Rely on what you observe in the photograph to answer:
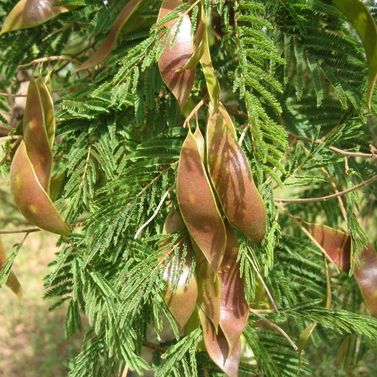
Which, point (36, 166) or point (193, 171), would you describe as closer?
point (193, 171)

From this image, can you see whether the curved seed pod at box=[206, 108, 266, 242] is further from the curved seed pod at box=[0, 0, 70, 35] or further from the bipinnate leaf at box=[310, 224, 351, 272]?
the curved seed pod at box=[0, 0, 70, 35]

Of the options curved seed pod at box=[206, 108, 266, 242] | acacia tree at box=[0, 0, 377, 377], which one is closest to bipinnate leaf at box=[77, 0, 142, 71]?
acacia tree at box=[0, 0, 377, 377]

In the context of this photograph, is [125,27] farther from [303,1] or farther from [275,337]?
[275,337]

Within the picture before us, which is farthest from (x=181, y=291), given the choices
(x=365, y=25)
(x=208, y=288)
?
(x=365, y=25)

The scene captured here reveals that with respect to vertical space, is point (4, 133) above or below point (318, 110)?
above

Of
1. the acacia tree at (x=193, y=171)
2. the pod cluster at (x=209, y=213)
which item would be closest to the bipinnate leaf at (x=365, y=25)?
the acacia tree at (x=193, y=171)

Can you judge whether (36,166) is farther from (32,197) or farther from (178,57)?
(178,57)

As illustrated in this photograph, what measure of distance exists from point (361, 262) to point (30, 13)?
0.63 meters

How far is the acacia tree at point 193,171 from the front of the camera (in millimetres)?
686

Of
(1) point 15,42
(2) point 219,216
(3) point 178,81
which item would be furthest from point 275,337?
(1) point 15,42

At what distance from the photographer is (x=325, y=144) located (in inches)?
32.4

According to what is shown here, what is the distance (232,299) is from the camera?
2.44 ft

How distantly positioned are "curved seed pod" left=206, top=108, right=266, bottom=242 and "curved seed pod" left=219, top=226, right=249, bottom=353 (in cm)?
6

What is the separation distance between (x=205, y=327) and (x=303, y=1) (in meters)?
0.45
